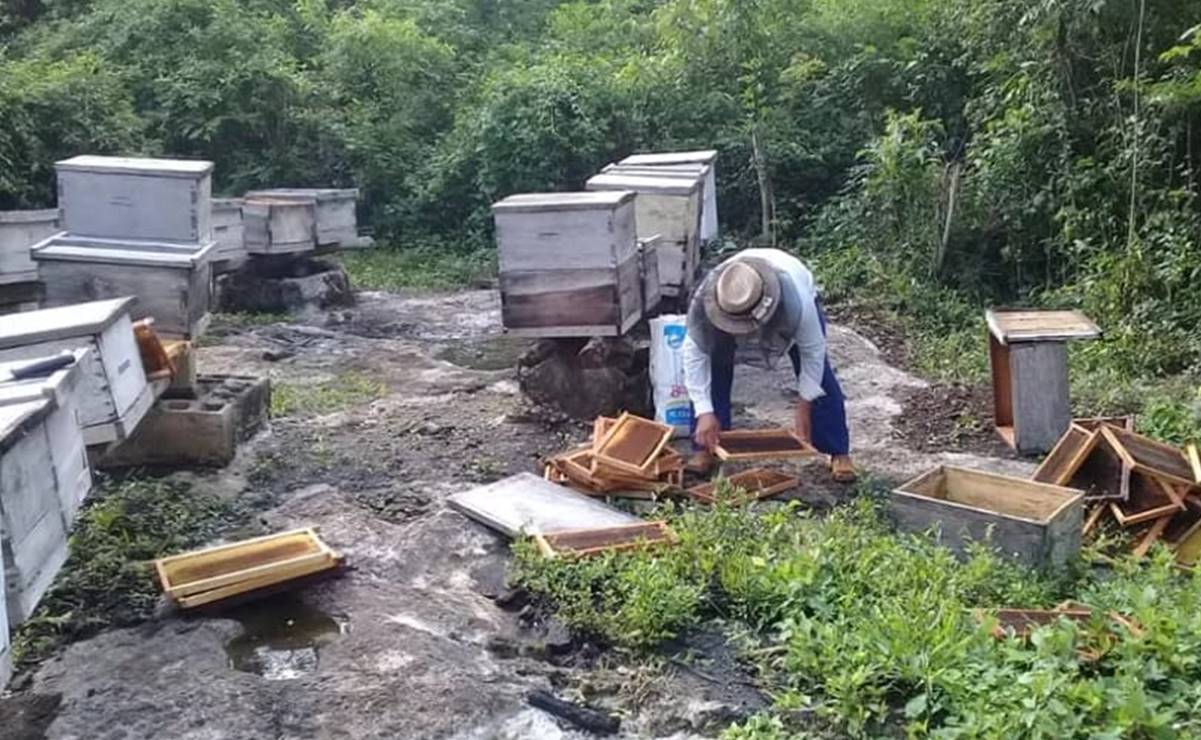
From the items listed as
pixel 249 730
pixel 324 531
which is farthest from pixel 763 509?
pixel 249 730

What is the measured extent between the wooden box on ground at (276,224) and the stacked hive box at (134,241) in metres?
4.20

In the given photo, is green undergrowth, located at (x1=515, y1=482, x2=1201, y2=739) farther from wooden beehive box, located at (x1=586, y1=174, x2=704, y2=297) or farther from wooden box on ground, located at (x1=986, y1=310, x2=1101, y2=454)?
wooden beehive box, located at (x1=586, y1=174, x2=704, y2=297)

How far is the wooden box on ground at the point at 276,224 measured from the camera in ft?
37.5

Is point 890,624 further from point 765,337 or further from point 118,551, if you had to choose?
point 118,551

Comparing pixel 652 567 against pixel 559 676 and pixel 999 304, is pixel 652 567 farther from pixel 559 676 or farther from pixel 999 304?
pixel 999 304

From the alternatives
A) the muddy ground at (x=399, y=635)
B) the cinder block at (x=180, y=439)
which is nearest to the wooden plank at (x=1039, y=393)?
the muddy ground at (x=399, y=635)

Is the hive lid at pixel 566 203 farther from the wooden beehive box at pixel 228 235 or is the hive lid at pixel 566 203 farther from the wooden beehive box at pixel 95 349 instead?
the wooden beehive box at pixel 228 235

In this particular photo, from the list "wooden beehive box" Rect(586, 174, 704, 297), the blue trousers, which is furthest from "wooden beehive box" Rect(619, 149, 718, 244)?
the blue trousers

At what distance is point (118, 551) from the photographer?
5.35 meters

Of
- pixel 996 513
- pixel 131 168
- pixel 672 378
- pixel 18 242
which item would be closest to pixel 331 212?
pixel 18 242

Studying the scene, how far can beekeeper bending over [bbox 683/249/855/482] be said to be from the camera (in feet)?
19.1

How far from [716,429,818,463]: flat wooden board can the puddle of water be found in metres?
2.29

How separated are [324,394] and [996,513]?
4983 mm

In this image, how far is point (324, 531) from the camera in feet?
19.0
